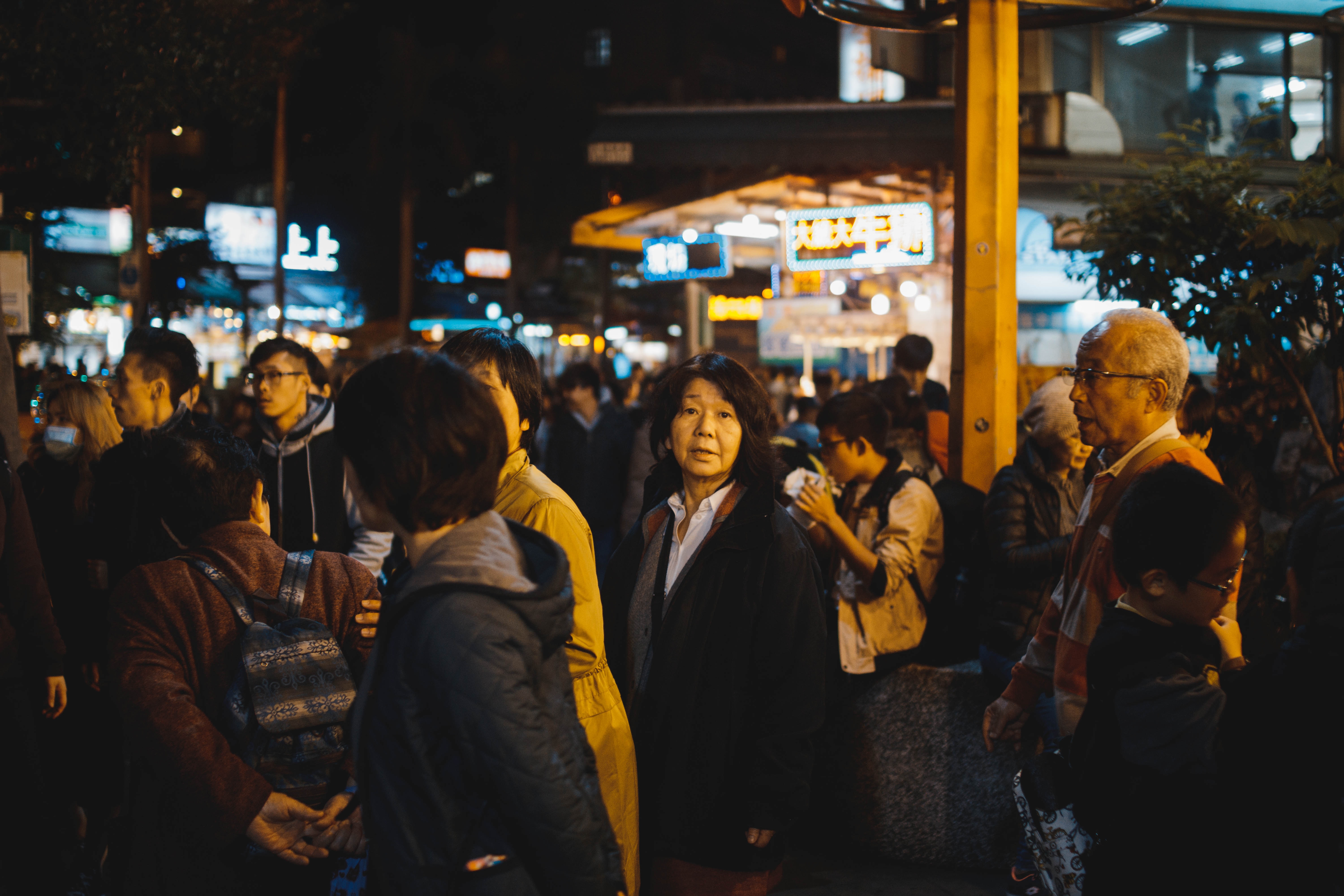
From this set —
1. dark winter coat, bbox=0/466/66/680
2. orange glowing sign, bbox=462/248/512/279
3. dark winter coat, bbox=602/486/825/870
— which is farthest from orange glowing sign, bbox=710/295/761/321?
orange glowing sign, bbox=462/248/512/279

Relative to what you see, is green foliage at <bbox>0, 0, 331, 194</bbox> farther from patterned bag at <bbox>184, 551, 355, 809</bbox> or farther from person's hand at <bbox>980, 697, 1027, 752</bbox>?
person's hand at <bbox>980, 697, 1027, 752</bbox>

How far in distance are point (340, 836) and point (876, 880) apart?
2739 millimetres

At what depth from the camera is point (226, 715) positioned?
7.67ft

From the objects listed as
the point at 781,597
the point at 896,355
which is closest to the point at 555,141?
the point at 896,355

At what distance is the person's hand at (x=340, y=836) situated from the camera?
2.30m

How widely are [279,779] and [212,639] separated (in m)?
0.38

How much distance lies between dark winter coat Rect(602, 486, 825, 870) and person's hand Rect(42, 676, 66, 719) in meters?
2.65

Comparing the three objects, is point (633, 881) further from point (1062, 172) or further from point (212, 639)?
point (1062, 172)

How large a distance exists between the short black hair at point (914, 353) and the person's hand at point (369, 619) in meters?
5.89

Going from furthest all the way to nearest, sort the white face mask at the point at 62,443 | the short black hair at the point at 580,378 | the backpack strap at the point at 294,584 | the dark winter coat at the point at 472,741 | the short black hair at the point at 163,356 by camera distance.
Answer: the short black hair at the point at 580,378 → the white face mask at the point at 62,443 → the short black hair at the point at 163,356 → the backpack strap at the point at 294,584 → the dark winter coat at the point at 472,741

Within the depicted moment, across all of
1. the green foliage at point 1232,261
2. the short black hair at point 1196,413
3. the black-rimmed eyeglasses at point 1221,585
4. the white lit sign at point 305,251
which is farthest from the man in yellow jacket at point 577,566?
the white lit sign at point 305,251

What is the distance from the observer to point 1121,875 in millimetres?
2324

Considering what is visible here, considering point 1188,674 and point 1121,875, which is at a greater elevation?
point 1188,674

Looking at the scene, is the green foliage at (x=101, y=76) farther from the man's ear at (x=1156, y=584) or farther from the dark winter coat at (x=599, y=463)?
the man's ear at (x=1156, y=584)
